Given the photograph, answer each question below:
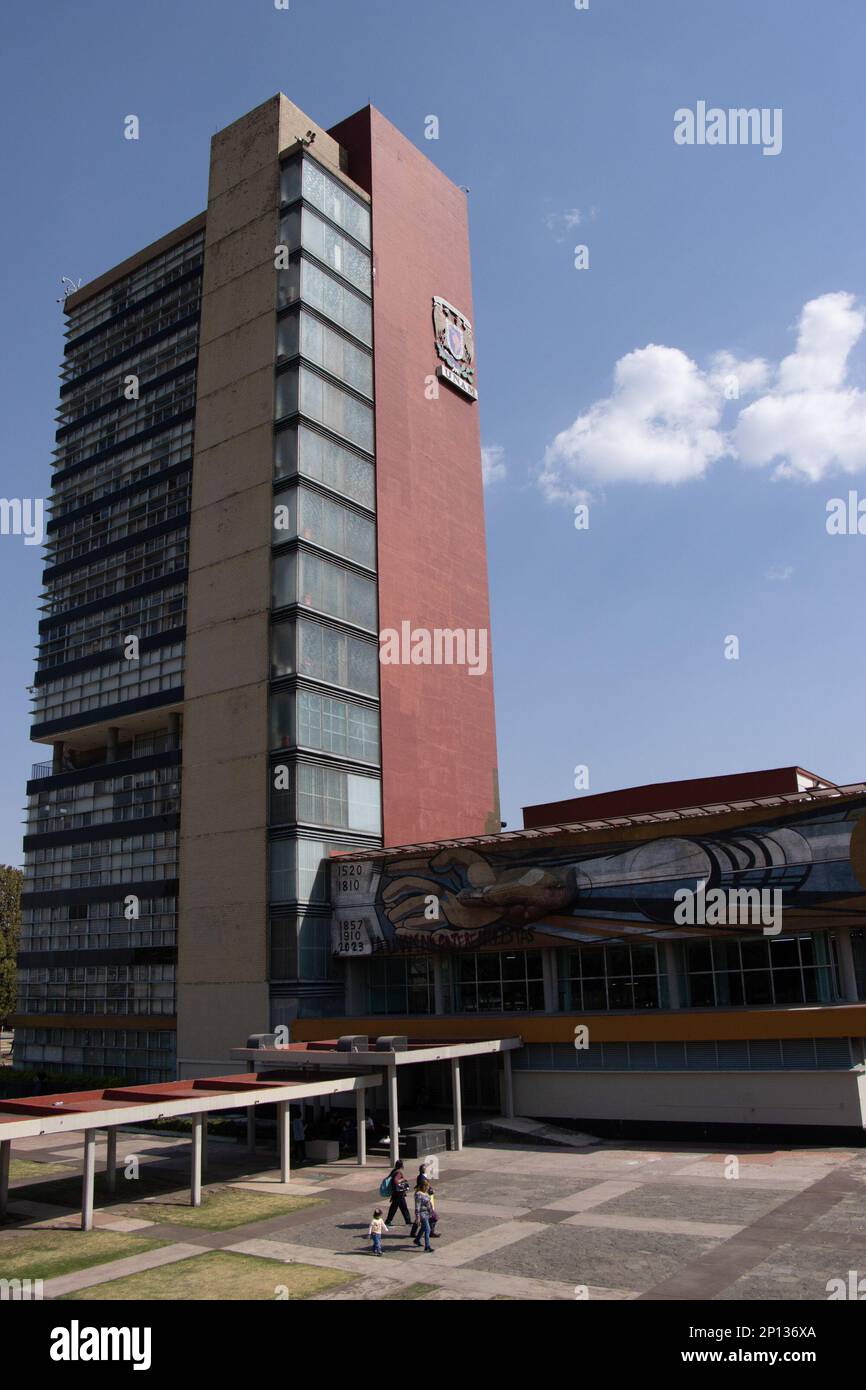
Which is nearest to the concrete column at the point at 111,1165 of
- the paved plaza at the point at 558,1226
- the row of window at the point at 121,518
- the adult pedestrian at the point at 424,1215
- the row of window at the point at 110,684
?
the paved plaza at the point at 558,1226

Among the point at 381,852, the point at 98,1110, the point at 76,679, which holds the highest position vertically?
the point at 76,679

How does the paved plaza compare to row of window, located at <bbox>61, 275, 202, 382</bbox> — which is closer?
the paved plaza

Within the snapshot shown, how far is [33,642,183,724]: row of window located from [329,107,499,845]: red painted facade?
44.1ft

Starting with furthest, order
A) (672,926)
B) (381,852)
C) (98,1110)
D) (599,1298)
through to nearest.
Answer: (381,852), (672,926), (98,1110), (599,1298)

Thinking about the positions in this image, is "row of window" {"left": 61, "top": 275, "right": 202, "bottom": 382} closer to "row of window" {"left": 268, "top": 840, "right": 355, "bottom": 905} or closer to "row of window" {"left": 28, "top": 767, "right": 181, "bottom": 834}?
"row of window" {"left": 28, "top": 767, "right": 181, "bottom": 834}

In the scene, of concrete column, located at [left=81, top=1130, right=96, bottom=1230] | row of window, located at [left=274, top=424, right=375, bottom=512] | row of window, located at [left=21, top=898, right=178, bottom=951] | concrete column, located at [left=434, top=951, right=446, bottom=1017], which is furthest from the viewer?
row of window, located at [left=21, top=898, right=178, bottom=951]

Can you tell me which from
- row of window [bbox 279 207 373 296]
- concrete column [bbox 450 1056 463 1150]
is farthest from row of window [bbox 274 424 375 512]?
concrete column [bbox 450 1056 463 1150]

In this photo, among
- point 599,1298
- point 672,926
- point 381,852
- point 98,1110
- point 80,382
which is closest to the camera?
point 599,1298

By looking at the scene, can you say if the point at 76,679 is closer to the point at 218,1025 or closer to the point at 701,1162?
the point at 218,1025

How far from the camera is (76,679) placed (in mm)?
70188

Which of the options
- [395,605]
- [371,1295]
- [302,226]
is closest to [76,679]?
[395,605]

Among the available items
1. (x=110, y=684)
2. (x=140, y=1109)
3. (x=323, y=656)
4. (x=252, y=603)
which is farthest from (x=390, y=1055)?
Result: (x=110, y=684)

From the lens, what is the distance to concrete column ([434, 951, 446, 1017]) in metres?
52.1

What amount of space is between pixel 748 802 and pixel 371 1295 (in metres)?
28.0
